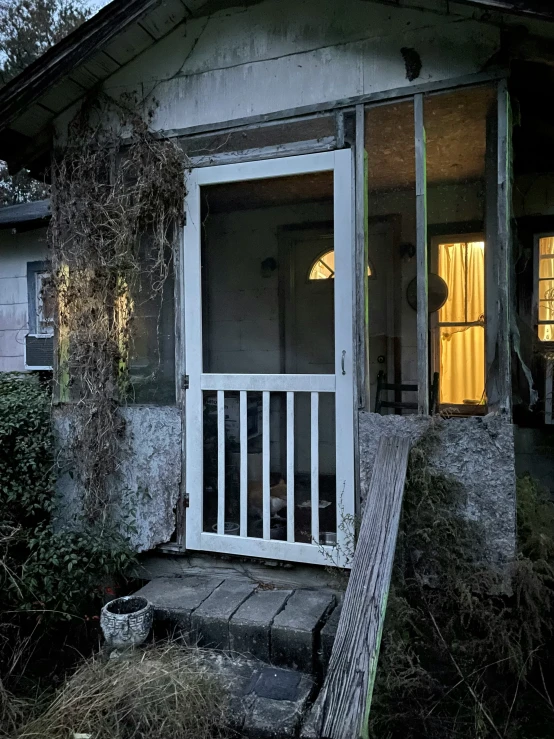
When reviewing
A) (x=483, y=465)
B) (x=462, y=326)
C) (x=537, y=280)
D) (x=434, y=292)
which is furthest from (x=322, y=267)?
(x=483, y=465)

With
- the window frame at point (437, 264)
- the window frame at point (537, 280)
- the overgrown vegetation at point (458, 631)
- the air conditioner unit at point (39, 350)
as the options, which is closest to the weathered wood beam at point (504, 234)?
the overgrown vegetation at point (458, 631)

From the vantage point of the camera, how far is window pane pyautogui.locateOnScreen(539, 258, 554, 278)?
438cm

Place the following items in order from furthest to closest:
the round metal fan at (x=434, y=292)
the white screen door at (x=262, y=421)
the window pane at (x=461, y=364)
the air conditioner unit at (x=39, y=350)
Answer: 1. the air conditioner unit at (x=39, y=350)
2. the window pane at (x=461, y=364)
3. the round metal fan at (x=434, y=292)
4. the white screen door at (x=262, y=421)

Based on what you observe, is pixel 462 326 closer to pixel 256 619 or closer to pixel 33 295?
pixel 256 619

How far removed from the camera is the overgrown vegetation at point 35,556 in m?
2.91

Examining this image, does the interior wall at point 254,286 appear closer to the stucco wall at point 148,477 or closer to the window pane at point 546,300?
the stucco wall at point 148,477

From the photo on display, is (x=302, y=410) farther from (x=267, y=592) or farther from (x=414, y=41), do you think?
(x=414, y=41)

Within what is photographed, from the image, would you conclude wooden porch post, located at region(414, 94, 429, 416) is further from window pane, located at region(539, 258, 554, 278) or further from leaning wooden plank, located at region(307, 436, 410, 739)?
window pane, located at region(539, 258, 554, 278)

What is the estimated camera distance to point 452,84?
283 cm

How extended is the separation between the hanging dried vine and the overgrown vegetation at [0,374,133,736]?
10.0 inches

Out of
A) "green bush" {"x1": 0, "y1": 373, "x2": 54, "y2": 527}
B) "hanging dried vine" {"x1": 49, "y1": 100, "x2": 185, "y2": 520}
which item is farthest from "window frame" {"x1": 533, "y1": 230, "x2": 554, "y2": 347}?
"green bush" {"x1": 0, "y1": 373, "x2": 54, "y2": 527}

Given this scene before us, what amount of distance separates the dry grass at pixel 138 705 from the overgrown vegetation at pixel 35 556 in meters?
0.29

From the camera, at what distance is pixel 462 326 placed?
511 cm

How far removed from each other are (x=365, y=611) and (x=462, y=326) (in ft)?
11.8
